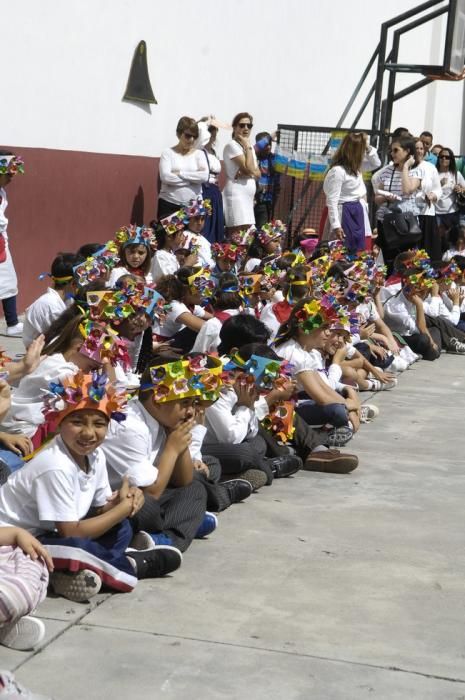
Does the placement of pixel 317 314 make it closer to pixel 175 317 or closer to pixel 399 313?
pixel 175 317

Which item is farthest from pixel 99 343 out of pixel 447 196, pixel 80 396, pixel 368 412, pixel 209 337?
pixel 447 196

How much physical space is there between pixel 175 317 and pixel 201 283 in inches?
11.4

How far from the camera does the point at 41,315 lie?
7707 mm

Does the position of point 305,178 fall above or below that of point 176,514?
above

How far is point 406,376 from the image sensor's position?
1078 cm

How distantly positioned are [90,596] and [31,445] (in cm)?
123

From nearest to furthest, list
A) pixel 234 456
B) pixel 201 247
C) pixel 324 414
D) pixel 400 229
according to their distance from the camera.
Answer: pixel 234 456 → pixel 324 414 → pixel 201 247 → pixel 400 229

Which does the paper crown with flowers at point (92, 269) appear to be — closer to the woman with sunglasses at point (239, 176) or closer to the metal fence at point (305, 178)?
the woman with sunglasses at point (239, 176)

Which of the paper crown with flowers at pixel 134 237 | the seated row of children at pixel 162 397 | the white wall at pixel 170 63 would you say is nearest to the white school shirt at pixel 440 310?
the seated row of children at pixel 162 397

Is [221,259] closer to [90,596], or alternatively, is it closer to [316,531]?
[316,531]

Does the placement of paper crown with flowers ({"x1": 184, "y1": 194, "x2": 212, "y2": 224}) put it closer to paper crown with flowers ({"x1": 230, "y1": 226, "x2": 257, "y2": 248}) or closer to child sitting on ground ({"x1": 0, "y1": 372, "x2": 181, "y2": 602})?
paper crown with flowers ({"x1": 230, "y1": 226, "x2": 257, "y2": 248})

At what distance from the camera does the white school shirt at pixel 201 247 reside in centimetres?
1034

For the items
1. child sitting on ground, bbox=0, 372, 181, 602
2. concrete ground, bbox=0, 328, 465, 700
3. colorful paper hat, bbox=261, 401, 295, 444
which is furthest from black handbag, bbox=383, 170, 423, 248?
child sitting on ground, bbox=0, 372, 181, 602

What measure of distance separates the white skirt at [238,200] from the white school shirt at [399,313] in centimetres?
239
